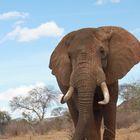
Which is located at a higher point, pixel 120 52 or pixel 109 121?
pixel 120 52

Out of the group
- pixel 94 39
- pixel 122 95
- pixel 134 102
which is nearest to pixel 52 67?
pixel 94 39

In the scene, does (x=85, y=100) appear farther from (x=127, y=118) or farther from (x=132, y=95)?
(x=127, y=118)

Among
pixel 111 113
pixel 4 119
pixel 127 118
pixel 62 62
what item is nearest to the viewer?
pixel 62 62

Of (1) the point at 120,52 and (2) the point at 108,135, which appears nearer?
(1) the point at 120,52

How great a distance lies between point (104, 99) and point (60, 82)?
1.47 m

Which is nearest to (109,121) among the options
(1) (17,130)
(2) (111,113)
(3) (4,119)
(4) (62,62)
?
(2) (111,113)

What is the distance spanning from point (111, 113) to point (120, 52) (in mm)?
1116

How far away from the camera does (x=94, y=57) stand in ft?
27.7

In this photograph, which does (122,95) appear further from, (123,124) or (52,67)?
(52,67)

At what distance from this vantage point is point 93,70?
8234 millimetres

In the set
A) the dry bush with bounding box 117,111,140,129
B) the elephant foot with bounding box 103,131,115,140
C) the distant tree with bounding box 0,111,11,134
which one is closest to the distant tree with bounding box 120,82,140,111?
the dry bush with bounding box 117,111,140,129

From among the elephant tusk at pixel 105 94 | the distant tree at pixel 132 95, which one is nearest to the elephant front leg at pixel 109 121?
the elephant tusk at pixel 105 94

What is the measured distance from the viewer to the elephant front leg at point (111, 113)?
9219mm

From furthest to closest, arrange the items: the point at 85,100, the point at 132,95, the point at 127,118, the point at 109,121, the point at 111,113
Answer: the point at 127,118, the point at 132,95, the point at 109,121, the point at 111,113, the point at 85,100
